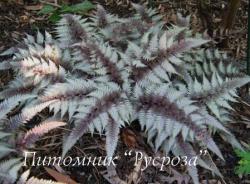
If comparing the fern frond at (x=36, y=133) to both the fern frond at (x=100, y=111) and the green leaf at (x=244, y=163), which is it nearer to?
the fern frond at (x=100, y=111)

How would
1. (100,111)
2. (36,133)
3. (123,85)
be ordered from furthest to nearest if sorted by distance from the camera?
(123,85) < (100,111) < (36,133)

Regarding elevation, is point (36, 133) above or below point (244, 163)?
above

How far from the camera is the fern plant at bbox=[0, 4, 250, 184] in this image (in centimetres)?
313

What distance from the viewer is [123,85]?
3.37 m

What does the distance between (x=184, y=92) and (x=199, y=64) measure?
1.57 feet

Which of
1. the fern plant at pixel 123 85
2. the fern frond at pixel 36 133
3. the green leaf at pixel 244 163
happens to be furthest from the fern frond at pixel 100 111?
the green leaf at pixel 244 163

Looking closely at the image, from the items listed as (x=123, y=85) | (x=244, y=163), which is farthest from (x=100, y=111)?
(x=244, y=163)

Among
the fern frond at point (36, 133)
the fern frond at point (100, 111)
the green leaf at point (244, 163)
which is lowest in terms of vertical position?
the green leaf at point (244, 163)

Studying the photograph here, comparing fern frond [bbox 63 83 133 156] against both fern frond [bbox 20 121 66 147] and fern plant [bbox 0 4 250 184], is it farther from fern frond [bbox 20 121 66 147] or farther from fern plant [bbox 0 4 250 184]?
fern frond [bbox 20 121 66 147]

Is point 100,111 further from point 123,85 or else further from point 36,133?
point 36,133

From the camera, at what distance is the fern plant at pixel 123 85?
3.13 m

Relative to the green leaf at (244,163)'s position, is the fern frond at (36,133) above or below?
above

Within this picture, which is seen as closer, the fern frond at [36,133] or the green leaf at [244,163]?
the fern frond at [36,133]

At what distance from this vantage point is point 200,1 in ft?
15.5
